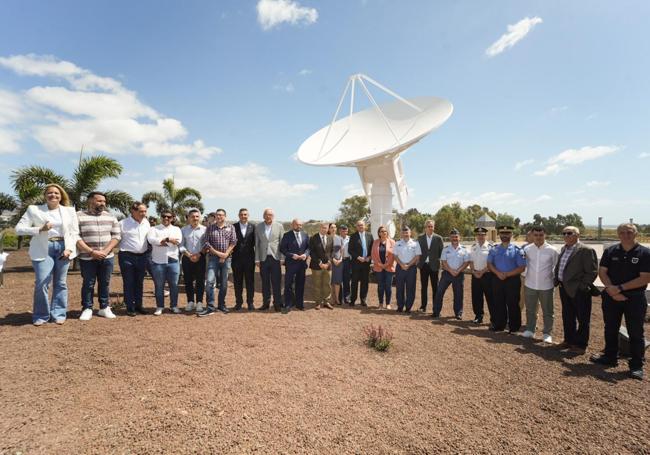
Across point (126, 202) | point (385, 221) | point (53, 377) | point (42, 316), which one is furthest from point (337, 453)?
point (126, 202)

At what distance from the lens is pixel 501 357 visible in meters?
4.64

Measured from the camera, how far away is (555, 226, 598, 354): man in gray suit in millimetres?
4863

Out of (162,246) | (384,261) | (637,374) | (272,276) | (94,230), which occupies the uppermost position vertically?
(94,230)

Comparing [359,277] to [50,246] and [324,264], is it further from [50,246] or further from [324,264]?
[50,246]

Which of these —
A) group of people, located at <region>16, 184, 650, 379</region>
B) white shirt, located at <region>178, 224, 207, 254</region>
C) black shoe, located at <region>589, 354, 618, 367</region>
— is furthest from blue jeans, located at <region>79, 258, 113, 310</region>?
black shoe, located at <region>589, 354, 618, 367</region>

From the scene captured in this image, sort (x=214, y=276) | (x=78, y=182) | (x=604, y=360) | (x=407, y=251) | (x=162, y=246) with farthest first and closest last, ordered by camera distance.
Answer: (x=78, y=182)
(x=407, y=251)
(x=214, y=276)
(x=162, y=246)
(x=604, y=360)

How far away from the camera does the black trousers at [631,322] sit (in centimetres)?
423

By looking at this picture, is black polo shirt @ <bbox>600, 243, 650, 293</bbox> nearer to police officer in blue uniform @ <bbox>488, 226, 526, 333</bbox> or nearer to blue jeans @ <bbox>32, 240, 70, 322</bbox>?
police officer in blue uniform @ <bbox>488, 226, 526, 333</bbox>

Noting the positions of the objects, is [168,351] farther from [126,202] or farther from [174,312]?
[126,202]

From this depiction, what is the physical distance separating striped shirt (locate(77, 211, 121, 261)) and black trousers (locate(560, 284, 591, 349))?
739 centimetres

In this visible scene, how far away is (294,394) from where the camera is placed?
3.36 meters

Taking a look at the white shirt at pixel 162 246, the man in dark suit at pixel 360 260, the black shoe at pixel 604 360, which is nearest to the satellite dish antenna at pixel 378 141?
the man in dark suit at pixel 360 260

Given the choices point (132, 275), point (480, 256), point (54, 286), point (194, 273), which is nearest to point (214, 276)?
point (194, 273)

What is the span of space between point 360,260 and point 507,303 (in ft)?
10.0
